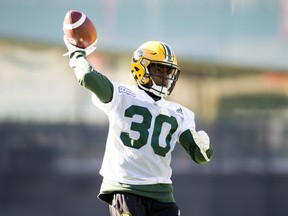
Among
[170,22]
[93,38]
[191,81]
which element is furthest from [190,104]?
[93,38]

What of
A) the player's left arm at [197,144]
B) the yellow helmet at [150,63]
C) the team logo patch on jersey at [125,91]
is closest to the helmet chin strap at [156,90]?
the yellow helmet at [150,63]

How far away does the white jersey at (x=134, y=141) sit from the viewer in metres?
4.46

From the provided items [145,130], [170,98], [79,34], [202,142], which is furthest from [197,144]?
[170,98]

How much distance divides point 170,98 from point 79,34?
4.31m

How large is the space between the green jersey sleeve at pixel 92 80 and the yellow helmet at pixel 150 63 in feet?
1.01

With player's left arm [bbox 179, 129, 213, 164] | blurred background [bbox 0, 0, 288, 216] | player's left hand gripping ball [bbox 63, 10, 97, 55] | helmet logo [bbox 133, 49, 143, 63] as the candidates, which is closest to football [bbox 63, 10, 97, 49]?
player's left hand gripping ball [bbox 63, 10, 97, 55]

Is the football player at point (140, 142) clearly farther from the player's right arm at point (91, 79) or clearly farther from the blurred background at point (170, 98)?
the blurred background at point (170, 98)

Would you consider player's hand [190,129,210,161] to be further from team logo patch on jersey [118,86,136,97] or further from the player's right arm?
the player's right arm

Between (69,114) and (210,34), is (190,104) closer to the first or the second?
(210,34)

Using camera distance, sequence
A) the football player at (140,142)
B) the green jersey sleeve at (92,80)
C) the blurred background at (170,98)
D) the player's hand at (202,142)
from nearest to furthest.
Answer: the green jersey sleeve at (92,80), the football player at (140,142), the player's hand at (202,142), the blurred background at (170,98)

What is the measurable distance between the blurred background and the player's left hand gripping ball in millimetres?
3745

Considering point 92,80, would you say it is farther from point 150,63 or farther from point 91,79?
point 150,63

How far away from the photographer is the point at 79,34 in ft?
14.8

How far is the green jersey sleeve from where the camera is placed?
425 centimetres
